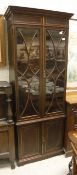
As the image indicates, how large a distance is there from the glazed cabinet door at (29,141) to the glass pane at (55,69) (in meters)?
0.33

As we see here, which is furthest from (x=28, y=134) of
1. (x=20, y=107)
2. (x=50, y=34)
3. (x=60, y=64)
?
(x=50, y=34)

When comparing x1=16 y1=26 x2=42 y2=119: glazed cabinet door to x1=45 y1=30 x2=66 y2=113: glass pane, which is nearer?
x1=16 y1=26 x2=42 y2=119: glazed cabinet door

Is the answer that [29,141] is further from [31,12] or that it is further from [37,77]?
[31,12]

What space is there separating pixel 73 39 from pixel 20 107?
4.78ft

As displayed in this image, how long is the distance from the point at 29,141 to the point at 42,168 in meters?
0.41

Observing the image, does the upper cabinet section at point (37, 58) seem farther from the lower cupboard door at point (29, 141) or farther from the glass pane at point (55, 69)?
the lower cupboard door at point (29, 141)

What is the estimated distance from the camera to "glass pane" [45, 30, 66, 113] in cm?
244

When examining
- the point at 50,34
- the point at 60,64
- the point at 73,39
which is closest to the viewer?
the point at 50,34

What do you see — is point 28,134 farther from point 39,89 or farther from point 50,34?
point 50,34

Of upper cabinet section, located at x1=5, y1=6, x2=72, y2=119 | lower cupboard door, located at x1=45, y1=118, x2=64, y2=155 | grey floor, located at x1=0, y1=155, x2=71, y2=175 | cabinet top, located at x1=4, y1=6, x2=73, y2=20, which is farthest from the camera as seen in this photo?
lower cupboard door, located at x1=45, y1=118, x2=64, y2=155

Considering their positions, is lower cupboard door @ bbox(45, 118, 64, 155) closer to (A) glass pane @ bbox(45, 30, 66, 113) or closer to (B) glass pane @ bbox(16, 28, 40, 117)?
(A) glass pane @ bbox(45, 30, 66, 113)

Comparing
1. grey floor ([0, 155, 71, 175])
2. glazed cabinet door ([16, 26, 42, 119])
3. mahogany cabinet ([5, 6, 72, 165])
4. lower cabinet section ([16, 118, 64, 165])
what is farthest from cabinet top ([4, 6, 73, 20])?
grey floor ([0, 155, 71, 175])

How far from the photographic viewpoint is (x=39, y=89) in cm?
248

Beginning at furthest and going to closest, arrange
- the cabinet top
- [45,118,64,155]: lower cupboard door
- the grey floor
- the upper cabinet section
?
[45,118,64,155]: lower cupboard door, the grey floor, the upper cabinet section, the cabinet top
